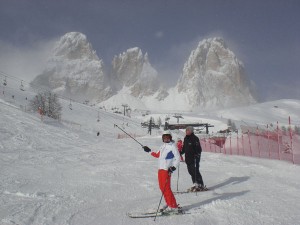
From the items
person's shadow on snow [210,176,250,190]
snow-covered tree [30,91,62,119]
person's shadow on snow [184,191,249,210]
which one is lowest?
person's shadow on snow [184,191,249,210]

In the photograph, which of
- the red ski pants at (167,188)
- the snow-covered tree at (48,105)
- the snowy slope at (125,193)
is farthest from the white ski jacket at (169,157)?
the snow-covered tree at (48,105)

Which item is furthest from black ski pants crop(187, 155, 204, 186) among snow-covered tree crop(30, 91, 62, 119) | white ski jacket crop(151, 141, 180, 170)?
snow-covered tree crop(30, 91, 62, 119)

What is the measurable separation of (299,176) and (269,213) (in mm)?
6055

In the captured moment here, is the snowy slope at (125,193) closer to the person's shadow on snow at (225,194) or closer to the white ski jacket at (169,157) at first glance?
the person's shadow on snow at (225,194)

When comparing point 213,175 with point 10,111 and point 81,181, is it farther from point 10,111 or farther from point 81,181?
point 10,111

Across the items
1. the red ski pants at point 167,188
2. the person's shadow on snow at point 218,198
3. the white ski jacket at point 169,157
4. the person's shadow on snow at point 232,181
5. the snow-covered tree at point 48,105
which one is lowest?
the person's shadow on snow at point 218,198

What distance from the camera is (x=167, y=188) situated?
257 inches

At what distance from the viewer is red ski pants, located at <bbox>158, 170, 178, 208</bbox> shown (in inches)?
252

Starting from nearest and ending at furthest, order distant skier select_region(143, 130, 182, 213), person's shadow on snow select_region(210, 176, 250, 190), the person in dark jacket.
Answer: distant skier select_region(143, 130, 182, 213) → the person in dark jacket → person's shadow on snow select_region(210, 176, 250, 190)

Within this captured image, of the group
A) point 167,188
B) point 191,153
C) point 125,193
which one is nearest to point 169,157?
point 167,188

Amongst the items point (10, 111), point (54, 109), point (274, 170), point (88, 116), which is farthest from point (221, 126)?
point (274, 170)

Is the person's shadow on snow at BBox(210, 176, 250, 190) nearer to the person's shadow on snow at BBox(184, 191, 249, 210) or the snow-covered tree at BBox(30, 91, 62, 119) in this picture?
the person's shadow on snow at BBox(184, 191, 249, 210)

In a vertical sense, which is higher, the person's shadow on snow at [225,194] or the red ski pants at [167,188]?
the red ski pants at [167,188]

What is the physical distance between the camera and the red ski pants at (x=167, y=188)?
641cm
